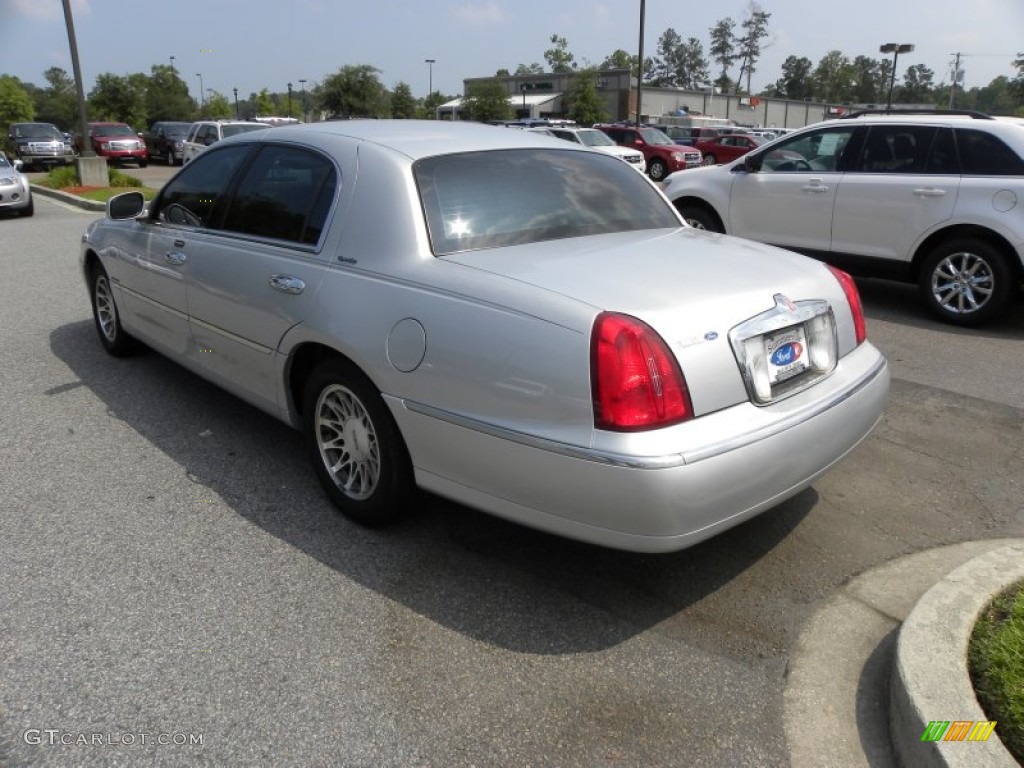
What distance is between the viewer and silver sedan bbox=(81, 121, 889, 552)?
2635mm

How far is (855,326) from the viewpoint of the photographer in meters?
3.51

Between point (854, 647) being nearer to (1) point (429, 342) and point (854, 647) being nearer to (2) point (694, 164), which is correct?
(1) point (429, 342)

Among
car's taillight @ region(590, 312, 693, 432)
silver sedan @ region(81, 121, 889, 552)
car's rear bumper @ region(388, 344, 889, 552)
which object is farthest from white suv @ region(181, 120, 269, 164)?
car's taillight @ region(590, 312, 693, 432)

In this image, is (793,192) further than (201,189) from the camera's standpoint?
Yes

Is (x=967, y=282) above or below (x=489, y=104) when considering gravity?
below

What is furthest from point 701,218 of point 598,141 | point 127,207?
point 598,141

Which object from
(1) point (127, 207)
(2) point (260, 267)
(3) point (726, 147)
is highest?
(1) point (127, 207)

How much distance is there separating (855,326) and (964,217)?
419 cm

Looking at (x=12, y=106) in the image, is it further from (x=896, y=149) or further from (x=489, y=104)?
(x=896, y=149)

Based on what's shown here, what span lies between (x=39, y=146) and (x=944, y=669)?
31963 millimetres

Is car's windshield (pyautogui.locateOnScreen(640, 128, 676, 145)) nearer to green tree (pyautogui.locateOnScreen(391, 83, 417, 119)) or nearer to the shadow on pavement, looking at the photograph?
the shadow on pavement

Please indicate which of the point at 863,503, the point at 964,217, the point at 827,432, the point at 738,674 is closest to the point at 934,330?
the point at 964,217

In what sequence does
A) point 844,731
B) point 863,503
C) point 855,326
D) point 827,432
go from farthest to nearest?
point 863,503, point 855,326, point 827,432, point 844,731

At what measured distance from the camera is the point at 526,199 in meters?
3.61
